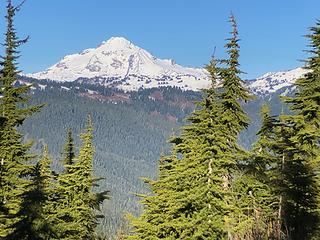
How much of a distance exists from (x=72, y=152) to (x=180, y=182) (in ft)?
98.1

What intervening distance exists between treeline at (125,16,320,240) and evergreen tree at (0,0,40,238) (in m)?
6.95

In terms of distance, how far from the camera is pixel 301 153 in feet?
68.6

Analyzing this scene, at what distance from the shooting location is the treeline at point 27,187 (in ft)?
48.4

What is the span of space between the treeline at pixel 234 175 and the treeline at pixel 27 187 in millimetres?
3521

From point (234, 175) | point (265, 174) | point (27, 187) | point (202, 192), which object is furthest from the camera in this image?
point (265, 174)

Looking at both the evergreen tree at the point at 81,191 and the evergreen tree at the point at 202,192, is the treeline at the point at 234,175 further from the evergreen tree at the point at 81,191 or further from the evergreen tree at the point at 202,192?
the evergreen tree at the point at 81,191

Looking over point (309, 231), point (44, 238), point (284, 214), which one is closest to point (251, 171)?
point (284, 214)

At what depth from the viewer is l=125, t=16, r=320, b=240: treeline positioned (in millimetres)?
13992

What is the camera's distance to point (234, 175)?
20266 millimetres

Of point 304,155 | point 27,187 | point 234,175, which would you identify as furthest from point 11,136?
point 304,155

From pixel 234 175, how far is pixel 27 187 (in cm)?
841

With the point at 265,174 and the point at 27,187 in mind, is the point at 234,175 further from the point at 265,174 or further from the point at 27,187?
the point at 27,187

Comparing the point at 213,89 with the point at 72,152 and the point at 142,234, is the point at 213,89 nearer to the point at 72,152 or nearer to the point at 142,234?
the point at 142,234

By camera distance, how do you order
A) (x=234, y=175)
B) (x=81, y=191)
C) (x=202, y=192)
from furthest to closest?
(x=81, y=191), (x=234, y=175), (x=202, y=192)
